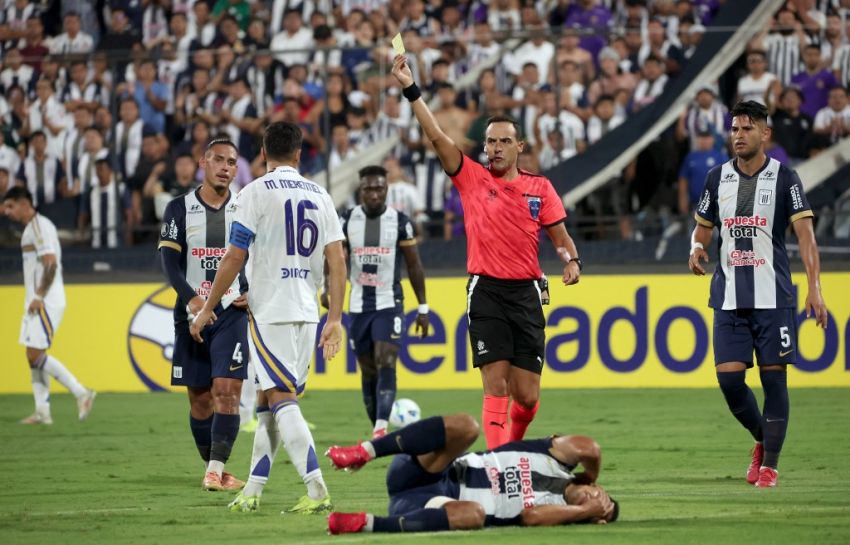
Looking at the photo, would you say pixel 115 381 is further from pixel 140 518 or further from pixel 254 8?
pixel 140 518

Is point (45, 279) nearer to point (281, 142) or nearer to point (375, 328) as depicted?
point (375, 328)

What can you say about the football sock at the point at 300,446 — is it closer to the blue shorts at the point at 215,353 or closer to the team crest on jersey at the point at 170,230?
the blue shorts at the point at 215,353

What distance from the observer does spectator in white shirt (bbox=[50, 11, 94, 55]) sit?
2197 cm

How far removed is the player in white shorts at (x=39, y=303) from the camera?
604 inches

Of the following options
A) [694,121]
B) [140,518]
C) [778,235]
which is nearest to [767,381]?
[778,235]

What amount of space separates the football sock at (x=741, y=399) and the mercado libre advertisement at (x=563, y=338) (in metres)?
8.01

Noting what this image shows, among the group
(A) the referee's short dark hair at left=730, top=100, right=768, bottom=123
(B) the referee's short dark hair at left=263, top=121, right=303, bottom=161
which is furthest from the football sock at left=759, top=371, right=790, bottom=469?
(B) the referee's short dark hair at left=263, top=121, right=303, bottom=161

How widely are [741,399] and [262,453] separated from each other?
3.39 m

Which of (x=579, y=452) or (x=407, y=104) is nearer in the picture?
(x=579, y=452)

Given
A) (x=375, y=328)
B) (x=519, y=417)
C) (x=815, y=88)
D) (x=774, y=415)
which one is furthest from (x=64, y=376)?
(x=815, y=88)

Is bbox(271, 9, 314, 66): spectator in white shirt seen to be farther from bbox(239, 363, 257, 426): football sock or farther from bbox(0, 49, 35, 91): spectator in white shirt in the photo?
bbox(239, 363, 257, 426): football sock

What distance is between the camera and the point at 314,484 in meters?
8.02

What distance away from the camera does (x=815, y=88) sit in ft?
57.7

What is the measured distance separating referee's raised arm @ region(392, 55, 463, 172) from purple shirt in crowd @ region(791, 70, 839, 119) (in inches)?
383
